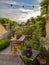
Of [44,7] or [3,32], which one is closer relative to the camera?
[44,7]

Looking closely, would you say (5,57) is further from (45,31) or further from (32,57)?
(45,31)

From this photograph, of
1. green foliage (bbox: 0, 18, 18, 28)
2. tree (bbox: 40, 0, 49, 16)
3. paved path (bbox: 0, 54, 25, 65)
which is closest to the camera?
paved path (bbox: 0, 54, 25, 65)

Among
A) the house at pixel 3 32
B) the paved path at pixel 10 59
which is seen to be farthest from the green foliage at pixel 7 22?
the paved path at pixel 10 59

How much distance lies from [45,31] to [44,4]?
130 centimetres

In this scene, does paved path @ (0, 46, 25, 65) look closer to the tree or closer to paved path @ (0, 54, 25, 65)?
paved path @ (0, 54, 25, 65)

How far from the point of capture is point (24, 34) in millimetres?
11320

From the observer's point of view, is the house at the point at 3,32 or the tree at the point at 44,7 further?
the house at the point at 3,32

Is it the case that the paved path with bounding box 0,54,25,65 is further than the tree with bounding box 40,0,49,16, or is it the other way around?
the tree with bounding box 40,0,49,16

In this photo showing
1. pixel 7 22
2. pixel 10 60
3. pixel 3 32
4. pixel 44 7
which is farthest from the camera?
pixel 7 22

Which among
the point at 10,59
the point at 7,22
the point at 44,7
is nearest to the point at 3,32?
the point at 7,22

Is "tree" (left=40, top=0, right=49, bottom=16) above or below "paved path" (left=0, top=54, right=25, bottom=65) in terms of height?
above

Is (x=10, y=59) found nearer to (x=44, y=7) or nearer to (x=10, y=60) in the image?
(x=10, y=60)

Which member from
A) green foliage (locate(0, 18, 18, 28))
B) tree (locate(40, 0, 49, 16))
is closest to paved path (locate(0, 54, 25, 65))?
tree (locate(40, 0, 49, 16))

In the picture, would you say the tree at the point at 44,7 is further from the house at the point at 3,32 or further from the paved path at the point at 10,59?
the house at the point at 3,32
